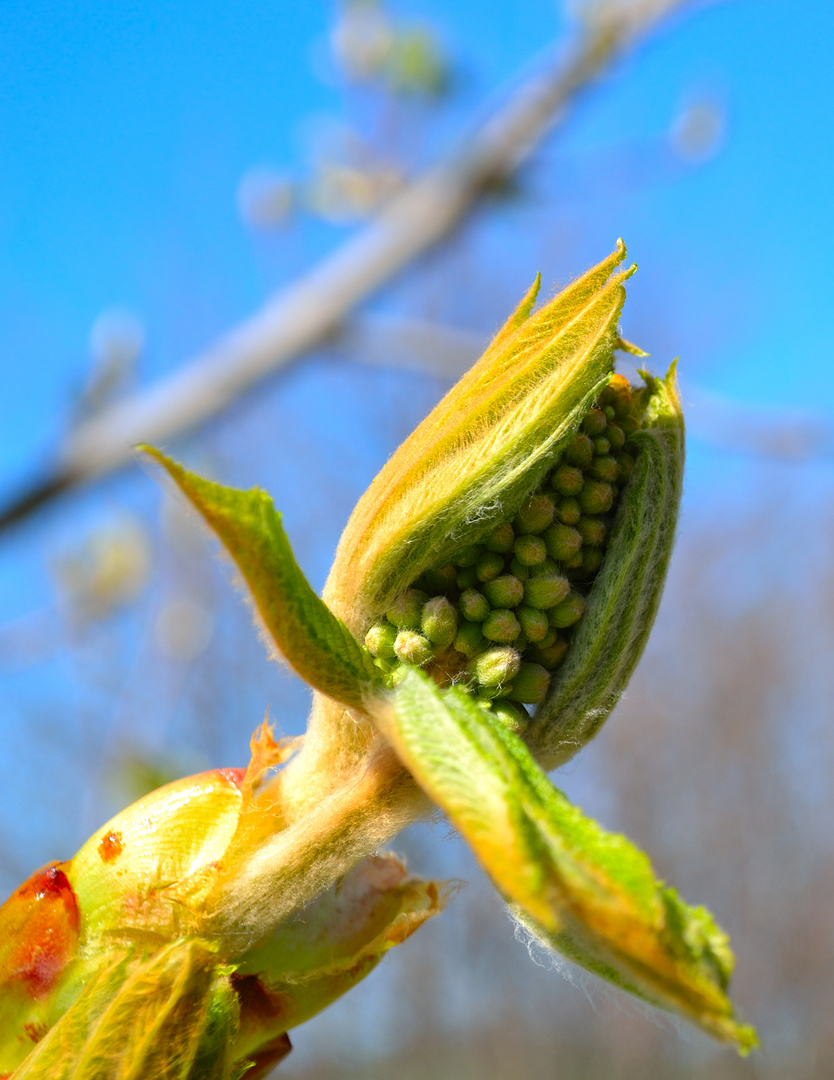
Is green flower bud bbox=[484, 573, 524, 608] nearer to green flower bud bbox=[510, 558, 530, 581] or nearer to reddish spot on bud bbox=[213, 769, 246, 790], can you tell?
green flower bud bbox=[510, 558, 530, 581]

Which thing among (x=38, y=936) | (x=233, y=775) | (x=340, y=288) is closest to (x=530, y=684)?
(x=233, y=775)

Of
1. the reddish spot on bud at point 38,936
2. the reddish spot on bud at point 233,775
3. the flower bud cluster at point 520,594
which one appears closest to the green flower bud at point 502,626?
the flower bud cluster at point 520,594

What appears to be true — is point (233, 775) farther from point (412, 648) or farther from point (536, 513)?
point (536, 513)

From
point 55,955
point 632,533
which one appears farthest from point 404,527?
point 55,955

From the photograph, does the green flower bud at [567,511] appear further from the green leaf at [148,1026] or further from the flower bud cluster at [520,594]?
the green leaf at [148,1026]

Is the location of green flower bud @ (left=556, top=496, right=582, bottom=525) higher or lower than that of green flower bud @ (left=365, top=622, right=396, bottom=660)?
lower

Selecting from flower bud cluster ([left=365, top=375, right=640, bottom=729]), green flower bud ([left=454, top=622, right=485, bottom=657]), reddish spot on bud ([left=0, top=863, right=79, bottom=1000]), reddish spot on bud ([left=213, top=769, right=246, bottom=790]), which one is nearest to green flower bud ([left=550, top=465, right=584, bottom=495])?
flower bud cluster ([left=365, top=375, right=640, bottom=729])

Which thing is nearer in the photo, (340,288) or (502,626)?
(502,626)

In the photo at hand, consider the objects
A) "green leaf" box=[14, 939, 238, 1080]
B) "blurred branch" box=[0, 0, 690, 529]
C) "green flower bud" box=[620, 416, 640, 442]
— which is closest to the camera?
"green leaf" box=[14, 939, 238, 1080]
